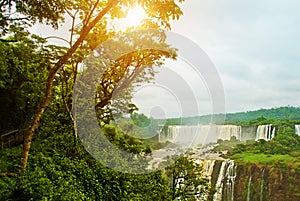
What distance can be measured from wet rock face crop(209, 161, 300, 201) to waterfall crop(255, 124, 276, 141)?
7.62 m

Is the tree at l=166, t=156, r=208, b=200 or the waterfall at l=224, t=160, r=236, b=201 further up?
the tree at l=166, t=156, r=208, b=200

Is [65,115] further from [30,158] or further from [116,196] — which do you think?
[116,196]

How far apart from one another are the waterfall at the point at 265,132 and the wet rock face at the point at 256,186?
7617mm

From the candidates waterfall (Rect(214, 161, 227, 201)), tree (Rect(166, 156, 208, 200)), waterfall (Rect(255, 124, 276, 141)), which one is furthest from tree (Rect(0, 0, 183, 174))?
waterfall (Rect(255, 124, 276, 141))

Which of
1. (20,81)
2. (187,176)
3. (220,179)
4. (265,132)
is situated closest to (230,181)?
(220,179)

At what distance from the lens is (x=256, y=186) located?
1952cm

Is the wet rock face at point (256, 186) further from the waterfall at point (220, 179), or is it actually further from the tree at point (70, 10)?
the tree at point (70, 10)

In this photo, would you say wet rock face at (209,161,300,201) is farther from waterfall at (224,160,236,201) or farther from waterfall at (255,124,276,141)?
waterfall at (255,124,276,141)

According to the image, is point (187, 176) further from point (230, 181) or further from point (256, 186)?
point (256, 186)

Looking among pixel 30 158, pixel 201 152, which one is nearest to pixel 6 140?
pixel 30 158

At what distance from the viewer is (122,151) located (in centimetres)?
783

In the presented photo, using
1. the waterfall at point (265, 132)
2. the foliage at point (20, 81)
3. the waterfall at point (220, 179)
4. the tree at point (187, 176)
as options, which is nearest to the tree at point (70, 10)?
the foliage at point (20, 81)

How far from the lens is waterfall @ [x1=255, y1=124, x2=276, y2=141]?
27337 millimetres

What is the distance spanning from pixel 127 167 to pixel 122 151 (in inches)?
26.2
